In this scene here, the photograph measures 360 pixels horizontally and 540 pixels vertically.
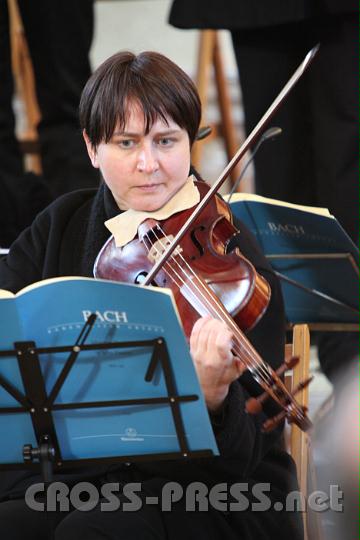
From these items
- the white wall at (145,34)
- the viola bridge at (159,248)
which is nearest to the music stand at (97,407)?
the viola bridge at (159,248)

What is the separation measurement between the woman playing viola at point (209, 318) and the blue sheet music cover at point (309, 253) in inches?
10.5

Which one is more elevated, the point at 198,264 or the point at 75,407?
the point at 198,264

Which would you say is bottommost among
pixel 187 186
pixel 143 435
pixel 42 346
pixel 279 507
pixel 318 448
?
→ pixel 318 448

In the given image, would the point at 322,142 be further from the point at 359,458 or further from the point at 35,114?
the point at 35,114

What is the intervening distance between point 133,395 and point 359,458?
3.49ft

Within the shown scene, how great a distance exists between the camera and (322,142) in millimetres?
2900

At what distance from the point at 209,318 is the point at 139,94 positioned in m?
0.40

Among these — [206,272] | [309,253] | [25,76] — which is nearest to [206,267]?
[206,272]

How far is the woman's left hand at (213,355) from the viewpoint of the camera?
4.53ft

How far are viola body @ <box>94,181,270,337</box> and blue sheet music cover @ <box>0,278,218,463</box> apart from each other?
173mm

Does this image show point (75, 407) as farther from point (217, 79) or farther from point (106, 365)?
point (217, 79)

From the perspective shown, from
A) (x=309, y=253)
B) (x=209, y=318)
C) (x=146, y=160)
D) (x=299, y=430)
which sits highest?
(x=146, y=160)

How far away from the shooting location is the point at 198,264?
1603mm

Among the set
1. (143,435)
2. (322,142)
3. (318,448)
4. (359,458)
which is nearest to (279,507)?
(143,435)
